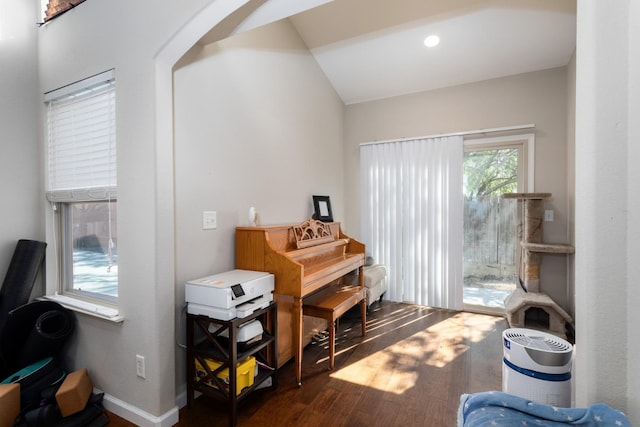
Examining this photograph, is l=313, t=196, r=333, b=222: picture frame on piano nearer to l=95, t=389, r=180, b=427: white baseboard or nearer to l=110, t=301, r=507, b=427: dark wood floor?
l=110, t=301, r=507, b=427: dark wood floor

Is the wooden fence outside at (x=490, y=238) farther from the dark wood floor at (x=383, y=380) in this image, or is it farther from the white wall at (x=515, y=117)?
the dark wood floor at (x=383, y=380)

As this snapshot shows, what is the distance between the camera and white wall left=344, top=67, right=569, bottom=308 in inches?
118

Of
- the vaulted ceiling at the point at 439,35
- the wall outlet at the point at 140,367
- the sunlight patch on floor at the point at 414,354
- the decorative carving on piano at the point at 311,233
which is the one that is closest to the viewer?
the wall outlet at the point at 140,367

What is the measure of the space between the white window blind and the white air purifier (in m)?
2.28

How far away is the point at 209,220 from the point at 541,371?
1.91 meters

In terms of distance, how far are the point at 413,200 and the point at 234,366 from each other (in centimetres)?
281

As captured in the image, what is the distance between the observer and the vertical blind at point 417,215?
3.41 metres

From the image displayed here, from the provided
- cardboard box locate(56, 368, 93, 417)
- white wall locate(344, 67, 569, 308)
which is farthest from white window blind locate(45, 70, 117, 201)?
white wall locate(344, 67, 569, 308)

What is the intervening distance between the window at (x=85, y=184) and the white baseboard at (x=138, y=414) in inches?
24.0

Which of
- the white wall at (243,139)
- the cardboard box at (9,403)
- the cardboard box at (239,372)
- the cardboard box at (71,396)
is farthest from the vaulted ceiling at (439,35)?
the cardboard box at (9,403)

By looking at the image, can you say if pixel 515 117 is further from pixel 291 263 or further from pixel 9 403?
pixel 9 403

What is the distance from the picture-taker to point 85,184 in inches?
74.7

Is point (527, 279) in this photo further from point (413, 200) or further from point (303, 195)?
point (303, 195)

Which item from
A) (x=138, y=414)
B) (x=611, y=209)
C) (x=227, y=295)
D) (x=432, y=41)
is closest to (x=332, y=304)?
(x=227, y=295)
